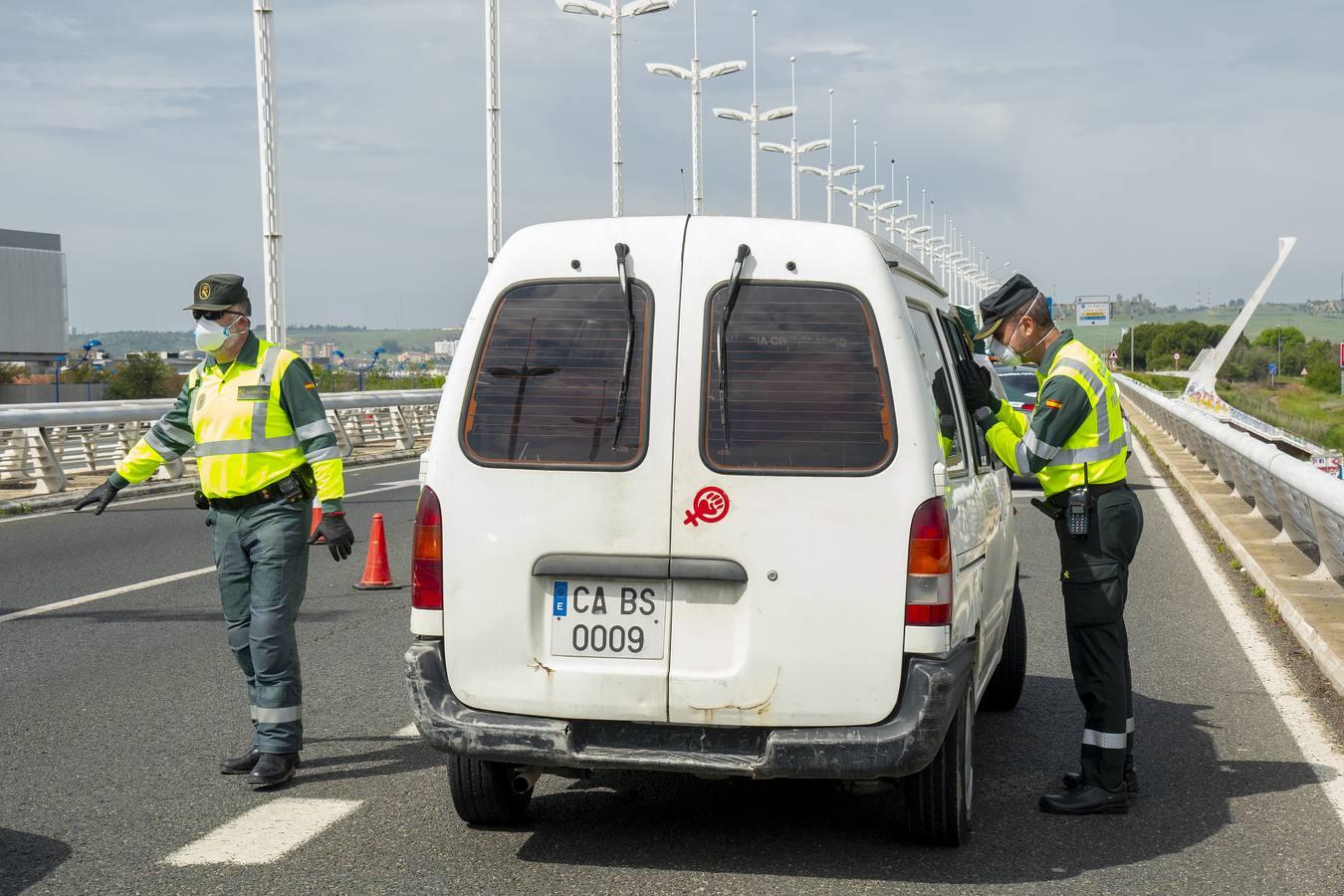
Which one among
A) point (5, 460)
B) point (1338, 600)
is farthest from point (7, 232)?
point (1338, 600)

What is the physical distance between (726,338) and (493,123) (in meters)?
30.0

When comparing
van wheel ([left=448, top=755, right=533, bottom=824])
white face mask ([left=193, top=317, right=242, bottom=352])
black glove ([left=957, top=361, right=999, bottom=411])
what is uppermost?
white face mask ([left=193, top=317, right=242, bottom=352])

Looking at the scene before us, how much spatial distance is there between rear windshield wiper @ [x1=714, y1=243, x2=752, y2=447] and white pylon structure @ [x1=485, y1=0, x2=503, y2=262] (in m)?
29.1

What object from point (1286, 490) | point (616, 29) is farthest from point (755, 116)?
point (1286, 490)

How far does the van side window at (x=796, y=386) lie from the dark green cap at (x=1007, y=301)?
1.36 meters

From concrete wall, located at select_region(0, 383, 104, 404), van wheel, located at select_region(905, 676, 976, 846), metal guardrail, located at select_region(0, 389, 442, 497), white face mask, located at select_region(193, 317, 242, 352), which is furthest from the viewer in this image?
concrete wall, located at select_region(0, 383, 104, 404)

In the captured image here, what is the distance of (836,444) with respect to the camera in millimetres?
4875

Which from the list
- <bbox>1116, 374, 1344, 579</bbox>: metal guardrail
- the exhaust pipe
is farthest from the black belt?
<bbox>1116, 374, 1344, 579</bbox>: metal guardrail

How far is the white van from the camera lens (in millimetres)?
4840

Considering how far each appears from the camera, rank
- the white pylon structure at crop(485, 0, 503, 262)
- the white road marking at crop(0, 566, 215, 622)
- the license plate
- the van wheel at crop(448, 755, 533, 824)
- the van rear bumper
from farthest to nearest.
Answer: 1. the white pylon structure at crop(485, 0, 503, 262)
2. the white road marking at crop(0, 566, 215, 622)
3. the van wheel at crop(448, 755, 533, 824)
4. the license plate
5. the van rear bumper

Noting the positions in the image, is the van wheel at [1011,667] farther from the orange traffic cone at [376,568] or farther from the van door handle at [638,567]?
the orange traffic cone at [376,568]

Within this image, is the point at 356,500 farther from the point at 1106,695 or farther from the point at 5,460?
the point at 1106,695

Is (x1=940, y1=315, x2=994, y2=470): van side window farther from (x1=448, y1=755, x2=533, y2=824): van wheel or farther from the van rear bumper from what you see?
(x1=448, y1=755, x2=533, y2=824): van wheel

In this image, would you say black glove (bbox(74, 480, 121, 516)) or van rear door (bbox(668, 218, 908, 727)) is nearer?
van rear door (bbox(668, 218, 908, 727))
